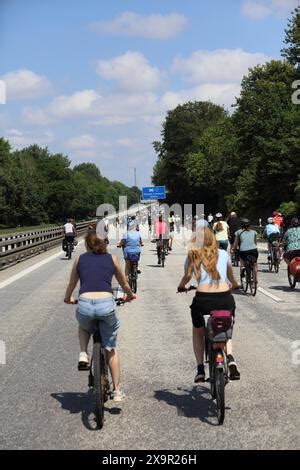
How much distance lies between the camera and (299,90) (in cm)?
4900

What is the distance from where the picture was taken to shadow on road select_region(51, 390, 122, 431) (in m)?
5.77

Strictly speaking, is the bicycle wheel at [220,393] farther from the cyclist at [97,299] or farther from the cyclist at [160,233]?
the cyclist at [160,233]

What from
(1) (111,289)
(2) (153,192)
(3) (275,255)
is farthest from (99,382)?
(2) (153,192)

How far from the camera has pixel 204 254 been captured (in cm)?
614

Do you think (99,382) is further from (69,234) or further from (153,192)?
(153,192)

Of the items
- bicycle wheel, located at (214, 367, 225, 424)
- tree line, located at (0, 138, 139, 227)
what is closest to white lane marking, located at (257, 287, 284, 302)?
bicycle wheel, located at (214, 367, 225, 424)

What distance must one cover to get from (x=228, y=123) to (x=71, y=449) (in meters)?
81.7

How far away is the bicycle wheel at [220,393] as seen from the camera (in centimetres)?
555

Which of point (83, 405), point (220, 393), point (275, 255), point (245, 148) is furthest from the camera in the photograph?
point (245, 148)

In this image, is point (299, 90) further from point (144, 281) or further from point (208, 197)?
point (208, 197)

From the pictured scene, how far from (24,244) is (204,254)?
931 inches

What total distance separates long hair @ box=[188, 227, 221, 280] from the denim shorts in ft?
2.76

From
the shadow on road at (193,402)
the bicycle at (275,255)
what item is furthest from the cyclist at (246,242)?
the shadow on road at (193,402)

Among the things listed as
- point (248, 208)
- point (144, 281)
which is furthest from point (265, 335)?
point (248, 208)
